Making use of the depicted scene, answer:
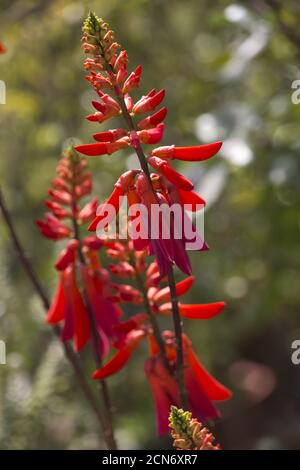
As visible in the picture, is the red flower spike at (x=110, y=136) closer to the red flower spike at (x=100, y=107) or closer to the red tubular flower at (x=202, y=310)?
the red flower spike at (x=100, y=107)

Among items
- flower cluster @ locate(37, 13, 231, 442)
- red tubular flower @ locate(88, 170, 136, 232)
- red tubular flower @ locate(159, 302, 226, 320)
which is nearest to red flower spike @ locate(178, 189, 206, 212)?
flower cluster @ locate(37, 13, 231, 442)

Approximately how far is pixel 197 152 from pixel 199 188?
116cm

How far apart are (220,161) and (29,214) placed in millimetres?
1674

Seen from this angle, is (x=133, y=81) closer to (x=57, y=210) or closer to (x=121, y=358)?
(x=57, y=210)

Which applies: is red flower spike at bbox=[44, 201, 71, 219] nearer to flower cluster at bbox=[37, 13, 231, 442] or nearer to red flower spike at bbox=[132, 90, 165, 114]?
flower cluster at bbox=[37, 13, 231, 442]

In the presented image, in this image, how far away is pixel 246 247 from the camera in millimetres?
3719

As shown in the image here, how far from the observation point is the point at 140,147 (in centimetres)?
146

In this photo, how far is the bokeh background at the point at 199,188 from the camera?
A: 9.23ft

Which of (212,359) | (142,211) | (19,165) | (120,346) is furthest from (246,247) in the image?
(142,211)

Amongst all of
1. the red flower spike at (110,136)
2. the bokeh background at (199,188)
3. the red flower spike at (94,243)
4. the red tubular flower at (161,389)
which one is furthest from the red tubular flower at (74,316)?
the bokeh background at (199,188)

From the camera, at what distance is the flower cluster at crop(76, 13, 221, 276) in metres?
1.44

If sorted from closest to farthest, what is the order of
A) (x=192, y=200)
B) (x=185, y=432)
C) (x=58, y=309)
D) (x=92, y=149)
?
(x=185, y=432) < (x=92, y=149) < (x=192, y=200) < (x=58, y=309)

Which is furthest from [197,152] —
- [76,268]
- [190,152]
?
[76,268]

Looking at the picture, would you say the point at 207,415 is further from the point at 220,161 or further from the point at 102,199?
the point at 102,199
